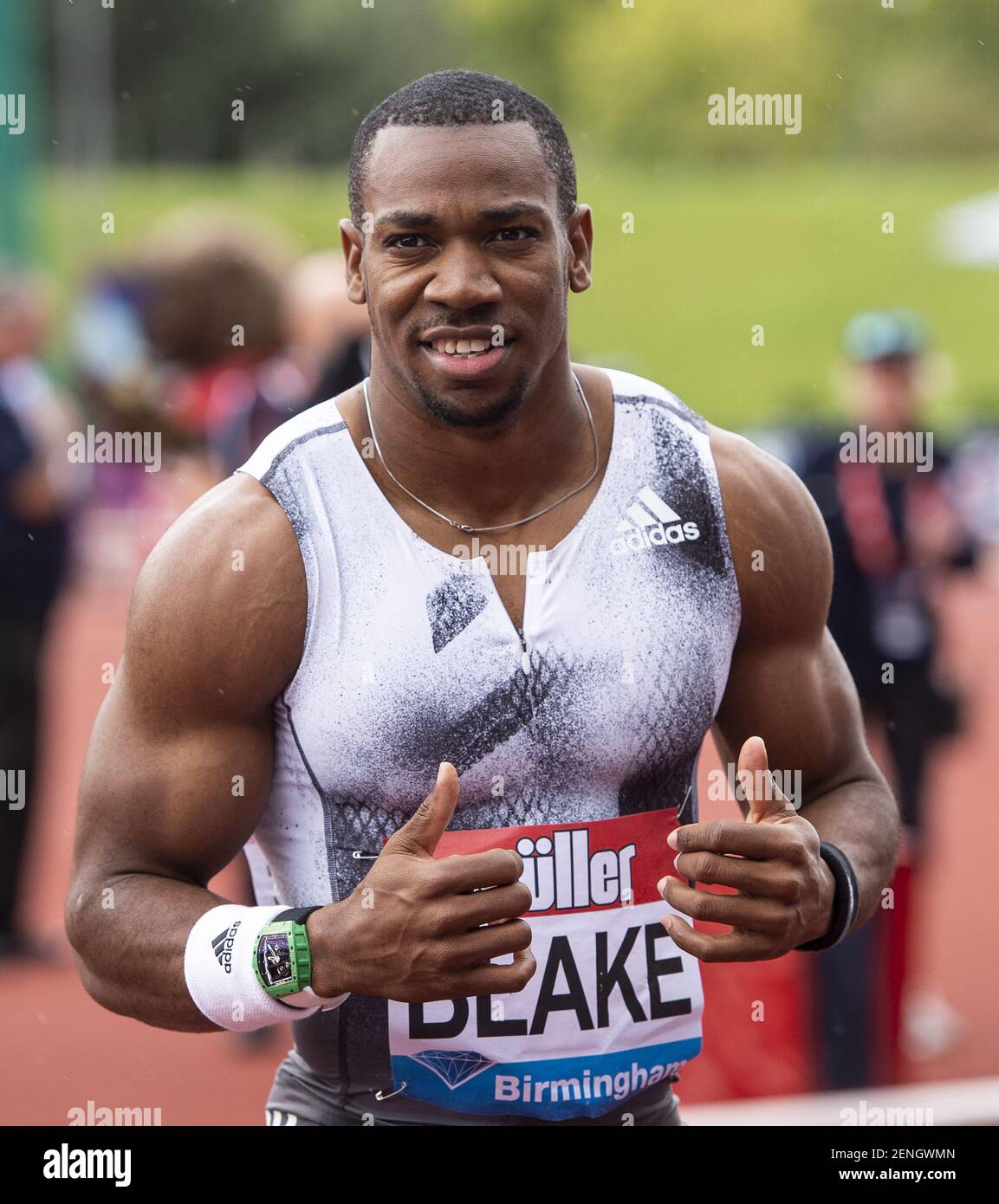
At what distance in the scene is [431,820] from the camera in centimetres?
238

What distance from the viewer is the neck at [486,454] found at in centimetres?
271

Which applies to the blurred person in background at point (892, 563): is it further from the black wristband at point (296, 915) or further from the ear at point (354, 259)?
the black wristband at point (296, 915)

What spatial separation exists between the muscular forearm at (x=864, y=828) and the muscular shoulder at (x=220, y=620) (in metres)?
0.98

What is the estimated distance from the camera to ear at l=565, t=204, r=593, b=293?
279 cm

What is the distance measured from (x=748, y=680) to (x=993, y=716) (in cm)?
1020

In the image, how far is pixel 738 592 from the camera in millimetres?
2762

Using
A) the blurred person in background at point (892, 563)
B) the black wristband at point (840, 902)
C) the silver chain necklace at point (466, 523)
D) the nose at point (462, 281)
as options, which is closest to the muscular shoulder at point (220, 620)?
the silver chain necklace at point (466, 523)

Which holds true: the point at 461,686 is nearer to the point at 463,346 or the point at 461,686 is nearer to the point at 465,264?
the point at 463,346

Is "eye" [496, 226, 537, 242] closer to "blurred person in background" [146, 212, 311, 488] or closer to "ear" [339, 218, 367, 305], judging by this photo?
"ear" [339, 218, 367, 305]

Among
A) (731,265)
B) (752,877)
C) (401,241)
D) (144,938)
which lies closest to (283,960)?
(144,938)

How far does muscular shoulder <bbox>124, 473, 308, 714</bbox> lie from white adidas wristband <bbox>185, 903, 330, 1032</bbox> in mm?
319

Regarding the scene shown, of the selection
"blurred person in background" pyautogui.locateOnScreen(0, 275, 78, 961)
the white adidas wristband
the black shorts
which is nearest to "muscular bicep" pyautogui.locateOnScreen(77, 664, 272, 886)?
the white adidas wristband

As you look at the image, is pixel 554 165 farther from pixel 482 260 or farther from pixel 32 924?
pixel 32 924

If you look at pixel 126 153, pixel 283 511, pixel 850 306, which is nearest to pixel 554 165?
pixel 283 511
